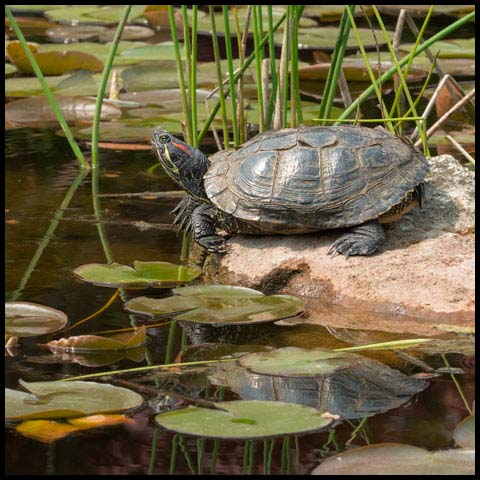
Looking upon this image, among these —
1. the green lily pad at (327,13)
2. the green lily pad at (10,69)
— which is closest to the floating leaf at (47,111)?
the green lily pad at (10,69)

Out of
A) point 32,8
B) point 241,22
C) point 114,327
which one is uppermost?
point 241,22

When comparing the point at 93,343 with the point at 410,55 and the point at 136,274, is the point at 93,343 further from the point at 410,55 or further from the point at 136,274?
the point at 410,55

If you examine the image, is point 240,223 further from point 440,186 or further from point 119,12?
point 119,12

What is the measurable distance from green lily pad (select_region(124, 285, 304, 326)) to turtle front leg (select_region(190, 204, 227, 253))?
0.38m

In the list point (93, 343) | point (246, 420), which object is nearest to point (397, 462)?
point (246, 420)

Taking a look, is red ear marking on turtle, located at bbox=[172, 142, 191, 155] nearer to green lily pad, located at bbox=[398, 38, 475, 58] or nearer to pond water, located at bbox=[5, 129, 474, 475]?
pond water, located at bbox=[5, 129, 474, 475]

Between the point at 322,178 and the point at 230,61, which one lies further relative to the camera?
the point at 230,61

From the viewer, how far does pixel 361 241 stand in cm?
380

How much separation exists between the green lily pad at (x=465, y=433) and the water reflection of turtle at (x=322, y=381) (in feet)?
0.74

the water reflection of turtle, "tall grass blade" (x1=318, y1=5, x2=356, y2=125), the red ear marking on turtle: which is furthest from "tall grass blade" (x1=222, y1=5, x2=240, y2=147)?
the water reflection of turtle

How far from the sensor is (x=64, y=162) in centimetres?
584

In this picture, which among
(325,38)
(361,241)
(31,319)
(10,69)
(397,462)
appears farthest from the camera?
(325,38)

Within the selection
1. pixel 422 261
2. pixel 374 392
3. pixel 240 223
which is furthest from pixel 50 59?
pixel 374 392

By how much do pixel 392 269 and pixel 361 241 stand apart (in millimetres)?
177
